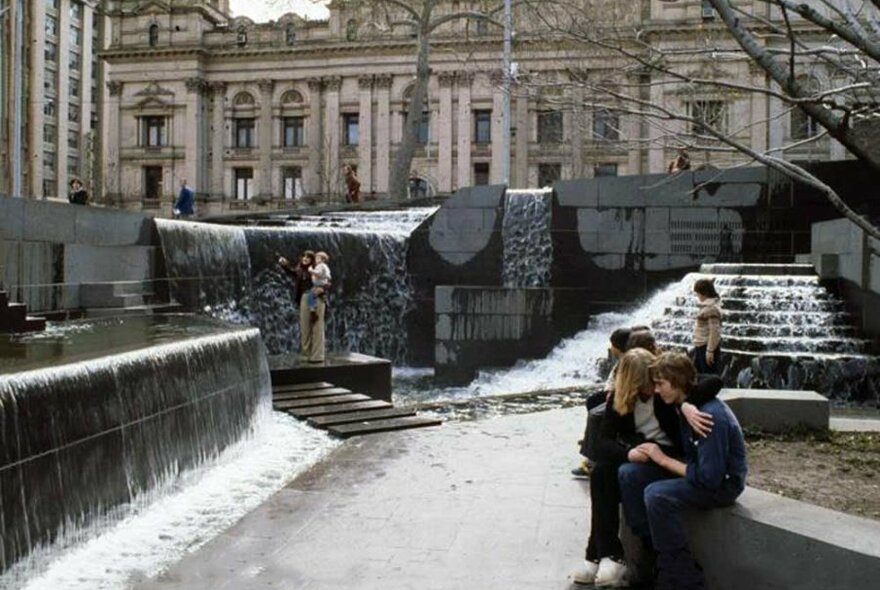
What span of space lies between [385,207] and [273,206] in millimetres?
41441

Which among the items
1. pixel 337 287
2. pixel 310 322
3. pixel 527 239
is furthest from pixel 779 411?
pixel 337 287

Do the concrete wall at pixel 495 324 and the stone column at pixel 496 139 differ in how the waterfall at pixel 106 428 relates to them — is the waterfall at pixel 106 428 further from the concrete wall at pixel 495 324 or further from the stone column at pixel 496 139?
the stone column at pixel 496 139

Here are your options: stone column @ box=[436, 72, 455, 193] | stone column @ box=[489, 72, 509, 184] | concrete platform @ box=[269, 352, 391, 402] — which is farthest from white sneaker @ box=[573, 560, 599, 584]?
stone column @ box=[436, 72, 455, 193]

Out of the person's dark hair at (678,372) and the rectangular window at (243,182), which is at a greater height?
the rectangular window at (243,182)

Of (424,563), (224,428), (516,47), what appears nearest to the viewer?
(424,563)

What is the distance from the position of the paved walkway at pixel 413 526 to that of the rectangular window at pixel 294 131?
218ft

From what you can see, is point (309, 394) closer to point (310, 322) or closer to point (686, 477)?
point (310, 322)

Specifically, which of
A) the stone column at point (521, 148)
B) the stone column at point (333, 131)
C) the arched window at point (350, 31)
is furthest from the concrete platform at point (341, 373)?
the arched window at point (350, 31)

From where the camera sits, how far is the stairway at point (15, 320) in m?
11.6

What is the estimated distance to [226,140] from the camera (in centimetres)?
7494

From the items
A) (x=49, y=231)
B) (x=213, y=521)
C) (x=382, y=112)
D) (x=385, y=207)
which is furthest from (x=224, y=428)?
(x=382, y=112)

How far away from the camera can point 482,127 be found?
69688 mm

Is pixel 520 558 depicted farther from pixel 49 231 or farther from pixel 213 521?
pixel 49 231

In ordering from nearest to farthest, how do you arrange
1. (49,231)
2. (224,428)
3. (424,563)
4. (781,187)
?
(424,563) → (224,428) → (49,231) → (781,187)
